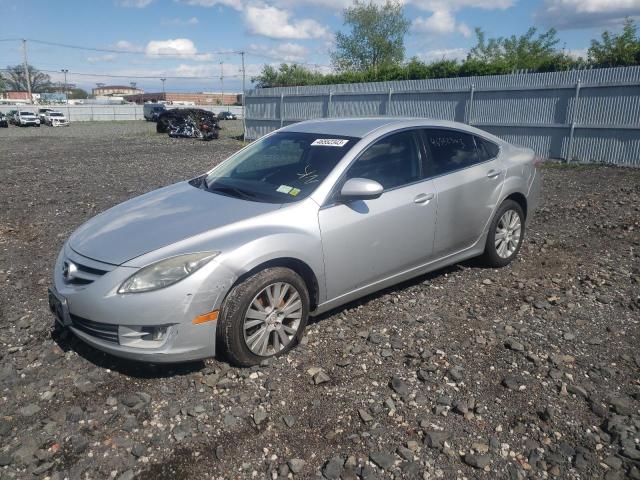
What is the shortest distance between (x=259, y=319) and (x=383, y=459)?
1.22m

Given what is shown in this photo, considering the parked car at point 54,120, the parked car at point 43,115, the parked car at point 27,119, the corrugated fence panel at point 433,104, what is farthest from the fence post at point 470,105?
the parked car at point 43,115

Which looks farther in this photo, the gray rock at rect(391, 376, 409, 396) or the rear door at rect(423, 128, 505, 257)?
the rear door at rect(423, 128, 505, 257)

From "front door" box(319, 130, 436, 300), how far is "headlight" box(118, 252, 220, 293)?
0.95m

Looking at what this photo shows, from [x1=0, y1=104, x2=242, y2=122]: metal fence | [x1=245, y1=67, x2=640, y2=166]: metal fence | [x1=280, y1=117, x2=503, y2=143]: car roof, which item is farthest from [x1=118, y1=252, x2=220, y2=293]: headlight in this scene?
[x1=0, y1=104, x2=242, y2=122]: metal fence

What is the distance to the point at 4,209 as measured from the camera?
8.40m

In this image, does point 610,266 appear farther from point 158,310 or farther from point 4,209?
point 4,209

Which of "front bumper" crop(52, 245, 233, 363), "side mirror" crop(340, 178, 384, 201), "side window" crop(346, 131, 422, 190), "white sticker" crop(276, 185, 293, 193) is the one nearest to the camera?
"front bumper" crop(52, 245, 233, 363)

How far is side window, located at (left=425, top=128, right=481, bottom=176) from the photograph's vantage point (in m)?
4.48

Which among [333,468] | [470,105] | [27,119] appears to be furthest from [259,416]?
[27,119]

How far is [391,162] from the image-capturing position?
420 centimetres

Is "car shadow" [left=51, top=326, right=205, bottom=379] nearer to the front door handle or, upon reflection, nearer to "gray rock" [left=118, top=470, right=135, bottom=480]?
"gray rock" [left=118, top=470, right=135, bottom=480]

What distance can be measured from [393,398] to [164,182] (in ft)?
28.5

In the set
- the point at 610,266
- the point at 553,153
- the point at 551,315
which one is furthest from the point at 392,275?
the point at 553,153

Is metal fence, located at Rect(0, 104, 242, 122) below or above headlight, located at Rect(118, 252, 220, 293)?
above
